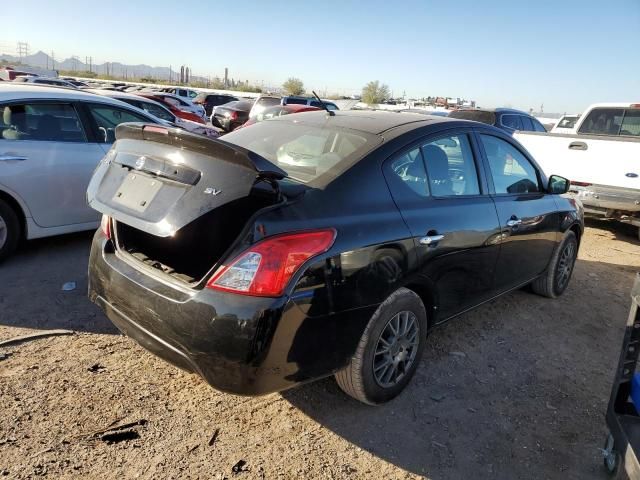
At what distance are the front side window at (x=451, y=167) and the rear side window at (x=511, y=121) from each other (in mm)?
8362

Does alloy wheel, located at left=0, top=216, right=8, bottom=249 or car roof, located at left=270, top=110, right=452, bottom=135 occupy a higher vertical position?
car roof, located at left=270, top=110, right=452, bottom=135

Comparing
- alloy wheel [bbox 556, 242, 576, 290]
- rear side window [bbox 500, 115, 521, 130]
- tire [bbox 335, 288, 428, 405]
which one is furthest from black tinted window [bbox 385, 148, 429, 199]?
rear side window [bbox 500, 115, 521, 130]

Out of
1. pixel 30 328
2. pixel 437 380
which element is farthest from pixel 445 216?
pixel 30 328

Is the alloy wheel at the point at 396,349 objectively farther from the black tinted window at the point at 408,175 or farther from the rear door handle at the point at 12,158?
the rear door handle at the point at 12,158

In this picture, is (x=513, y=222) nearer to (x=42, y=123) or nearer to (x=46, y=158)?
(x=46, y=158)

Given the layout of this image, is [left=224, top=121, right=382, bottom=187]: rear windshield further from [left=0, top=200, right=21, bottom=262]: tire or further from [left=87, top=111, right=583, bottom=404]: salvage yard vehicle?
[left=0, top=200, right=21, bottom=262]: tire

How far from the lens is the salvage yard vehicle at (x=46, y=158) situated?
4539 mm

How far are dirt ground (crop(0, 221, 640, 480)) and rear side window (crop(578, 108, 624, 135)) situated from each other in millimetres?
6177

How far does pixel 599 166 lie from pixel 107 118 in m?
6.47

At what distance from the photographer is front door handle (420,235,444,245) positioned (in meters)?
2.87

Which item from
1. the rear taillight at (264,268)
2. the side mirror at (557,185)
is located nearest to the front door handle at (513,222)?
the side mirror at (557,185)

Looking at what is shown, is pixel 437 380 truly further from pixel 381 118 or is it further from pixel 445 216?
pixel 381 118

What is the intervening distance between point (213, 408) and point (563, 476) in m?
1.90

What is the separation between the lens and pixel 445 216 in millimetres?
3078
